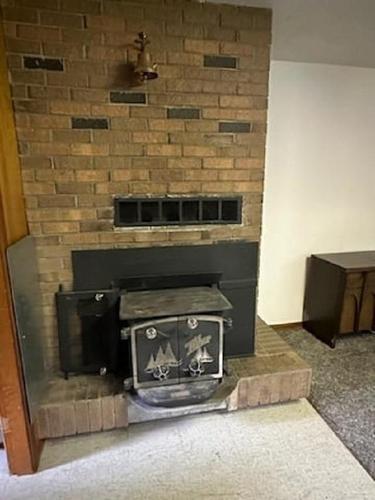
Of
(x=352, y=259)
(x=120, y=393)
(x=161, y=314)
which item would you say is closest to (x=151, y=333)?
(x=161, y=314)

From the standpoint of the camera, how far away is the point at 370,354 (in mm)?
2787

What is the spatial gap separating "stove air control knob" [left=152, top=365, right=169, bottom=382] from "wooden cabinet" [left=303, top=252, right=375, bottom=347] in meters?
1.62

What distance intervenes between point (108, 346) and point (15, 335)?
618 millimetres

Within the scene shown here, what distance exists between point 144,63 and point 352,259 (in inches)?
88.6

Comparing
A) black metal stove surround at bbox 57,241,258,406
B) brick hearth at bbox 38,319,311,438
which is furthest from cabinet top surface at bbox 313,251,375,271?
black metal stove surround at bbox 57,241,258,406

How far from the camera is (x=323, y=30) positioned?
2.17 metres

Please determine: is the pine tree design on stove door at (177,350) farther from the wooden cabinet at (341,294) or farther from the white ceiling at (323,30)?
the white ceiling at (323,30)

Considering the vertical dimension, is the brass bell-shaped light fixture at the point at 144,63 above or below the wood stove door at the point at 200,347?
above

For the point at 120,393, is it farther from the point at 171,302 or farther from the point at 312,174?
the point at 312,174

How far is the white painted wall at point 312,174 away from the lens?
284 cm

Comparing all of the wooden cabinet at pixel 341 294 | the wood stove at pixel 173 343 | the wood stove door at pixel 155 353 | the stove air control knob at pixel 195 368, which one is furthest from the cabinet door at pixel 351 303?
the wood stove door at pixel 155 353

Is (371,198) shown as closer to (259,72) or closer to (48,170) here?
(259,72)

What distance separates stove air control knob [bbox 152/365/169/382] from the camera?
188cm

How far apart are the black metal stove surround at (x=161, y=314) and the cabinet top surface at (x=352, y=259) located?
104 cm
